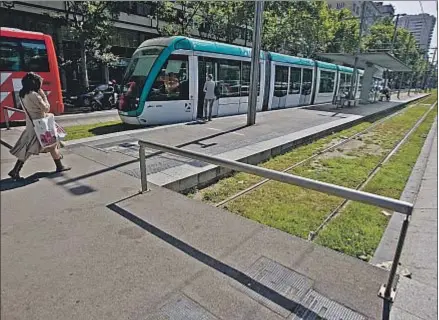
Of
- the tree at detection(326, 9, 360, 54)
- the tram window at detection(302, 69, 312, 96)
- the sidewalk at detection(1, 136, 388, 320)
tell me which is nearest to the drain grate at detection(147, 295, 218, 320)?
the sidewalk at detection(1, 136, 388, 320)

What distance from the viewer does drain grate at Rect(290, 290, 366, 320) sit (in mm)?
2418

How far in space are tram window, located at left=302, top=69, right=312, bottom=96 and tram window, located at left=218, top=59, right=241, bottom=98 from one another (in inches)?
252

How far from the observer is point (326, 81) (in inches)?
829

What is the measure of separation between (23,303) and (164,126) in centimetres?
785

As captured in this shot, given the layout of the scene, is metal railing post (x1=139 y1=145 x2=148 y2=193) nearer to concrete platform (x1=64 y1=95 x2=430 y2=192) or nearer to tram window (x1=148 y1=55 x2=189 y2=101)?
concrete platform (x1=64 y1=95 x2=430 y2=192)

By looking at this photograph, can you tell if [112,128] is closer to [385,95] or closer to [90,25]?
[90,25]

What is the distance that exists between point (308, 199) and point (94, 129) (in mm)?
7351

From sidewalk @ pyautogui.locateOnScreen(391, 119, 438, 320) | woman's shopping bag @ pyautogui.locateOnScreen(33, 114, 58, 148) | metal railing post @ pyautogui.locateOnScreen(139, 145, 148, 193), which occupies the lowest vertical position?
sidewalk @ pyautogui.locateOnScreen(391, 119, 438, 320)

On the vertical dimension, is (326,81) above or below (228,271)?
above

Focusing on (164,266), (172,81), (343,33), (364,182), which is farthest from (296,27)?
(164,266)

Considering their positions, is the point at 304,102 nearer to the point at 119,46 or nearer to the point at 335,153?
the point at 335,153

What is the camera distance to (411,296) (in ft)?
9.16

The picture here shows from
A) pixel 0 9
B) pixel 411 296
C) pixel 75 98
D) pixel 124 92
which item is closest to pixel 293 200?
pixel 411 296

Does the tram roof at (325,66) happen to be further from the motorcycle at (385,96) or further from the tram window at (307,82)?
the motorcycle at (385,96)
